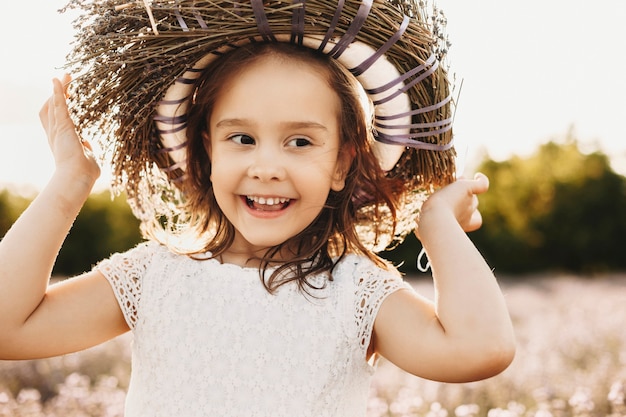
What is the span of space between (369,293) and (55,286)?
36.6 inches

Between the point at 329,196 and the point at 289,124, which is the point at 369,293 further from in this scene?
the point at 289,124

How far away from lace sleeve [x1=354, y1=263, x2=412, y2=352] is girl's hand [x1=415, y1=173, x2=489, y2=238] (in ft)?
0.57

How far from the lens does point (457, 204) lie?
252cm

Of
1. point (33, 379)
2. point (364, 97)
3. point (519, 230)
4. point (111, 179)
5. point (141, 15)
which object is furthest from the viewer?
point (519, 230)

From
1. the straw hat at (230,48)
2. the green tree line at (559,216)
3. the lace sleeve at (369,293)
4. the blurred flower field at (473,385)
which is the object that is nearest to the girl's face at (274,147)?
the straw hat at (230,48)

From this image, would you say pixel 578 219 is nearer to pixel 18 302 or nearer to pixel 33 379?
pixel 33 379

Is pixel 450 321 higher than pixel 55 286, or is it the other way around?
pixel 450 321

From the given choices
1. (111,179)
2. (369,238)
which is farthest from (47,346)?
(369,238)

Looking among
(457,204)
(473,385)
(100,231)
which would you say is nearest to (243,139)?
(457,204)

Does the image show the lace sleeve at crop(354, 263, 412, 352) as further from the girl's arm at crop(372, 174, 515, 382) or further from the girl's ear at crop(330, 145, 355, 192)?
the girl's ear at crop(330, 145, 355, 192)

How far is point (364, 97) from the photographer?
2414 mm

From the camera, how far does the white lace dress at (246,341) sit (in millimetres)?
2330

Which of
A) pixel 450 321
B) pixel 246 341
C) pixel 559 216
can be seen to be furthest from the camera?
pixel 559 216

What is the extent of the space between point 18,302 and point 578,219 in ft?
58.0
